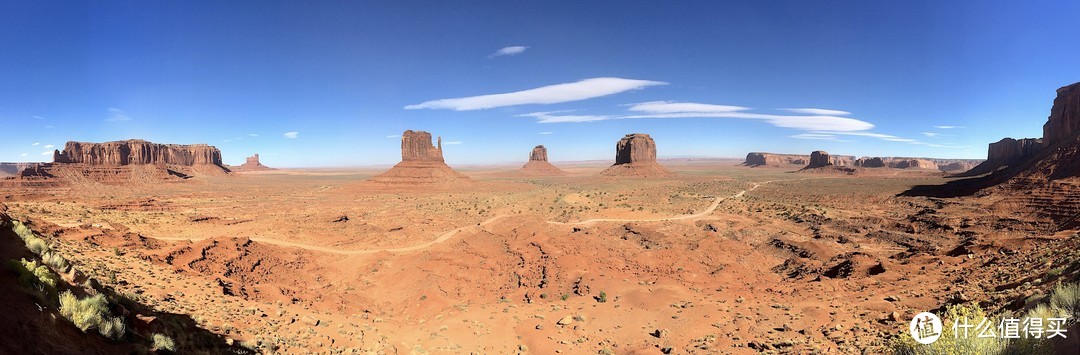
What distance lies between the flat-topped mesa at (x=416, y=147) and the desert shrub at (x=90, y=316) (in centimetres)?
8022

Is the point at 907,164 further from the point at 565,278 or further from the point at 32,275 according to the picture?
the point at 32,275

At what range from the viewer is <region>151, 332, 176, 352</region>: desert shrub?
7137 millimetres

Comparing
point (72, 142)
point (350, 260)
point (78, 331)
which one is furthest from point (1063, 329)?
→ point (72, 142)

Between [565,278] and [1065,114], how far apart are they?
75776 mm

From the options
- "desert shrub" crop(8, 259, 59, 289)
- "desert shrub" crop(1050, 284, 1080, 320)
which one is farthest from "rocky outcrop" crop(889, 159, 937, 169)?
"desert shrub" crop(8, 259, 59, 289)

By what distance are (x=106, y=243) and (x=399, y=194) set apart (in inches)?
1954

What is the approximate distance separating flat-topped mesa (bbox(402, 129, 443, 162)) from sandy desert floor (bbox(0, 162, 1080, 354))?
49809 millimetres

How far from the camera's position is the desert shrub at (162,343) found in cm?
714

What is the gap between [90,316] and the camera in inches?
242

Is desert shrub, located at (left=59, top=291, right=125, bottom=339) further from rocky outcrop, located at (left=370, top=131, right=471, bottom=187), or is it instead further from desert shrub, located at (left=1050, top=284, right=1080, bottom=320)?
rocky outcrop, located at (left=370, top=131, right=471, bottom=187)

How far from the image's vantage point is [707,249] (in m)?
23.7

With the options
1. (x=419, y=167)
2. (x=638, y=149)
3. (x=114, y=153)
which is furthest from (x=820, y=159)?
(x=114, y=153)

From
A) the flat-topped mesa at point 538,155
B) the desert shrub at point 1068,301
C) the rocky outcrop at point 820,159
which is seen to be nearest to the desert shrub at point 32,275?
the desert shrub at point 1068,301

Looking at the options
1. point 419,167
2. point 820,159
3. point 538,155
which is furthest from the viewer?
point 538,155
